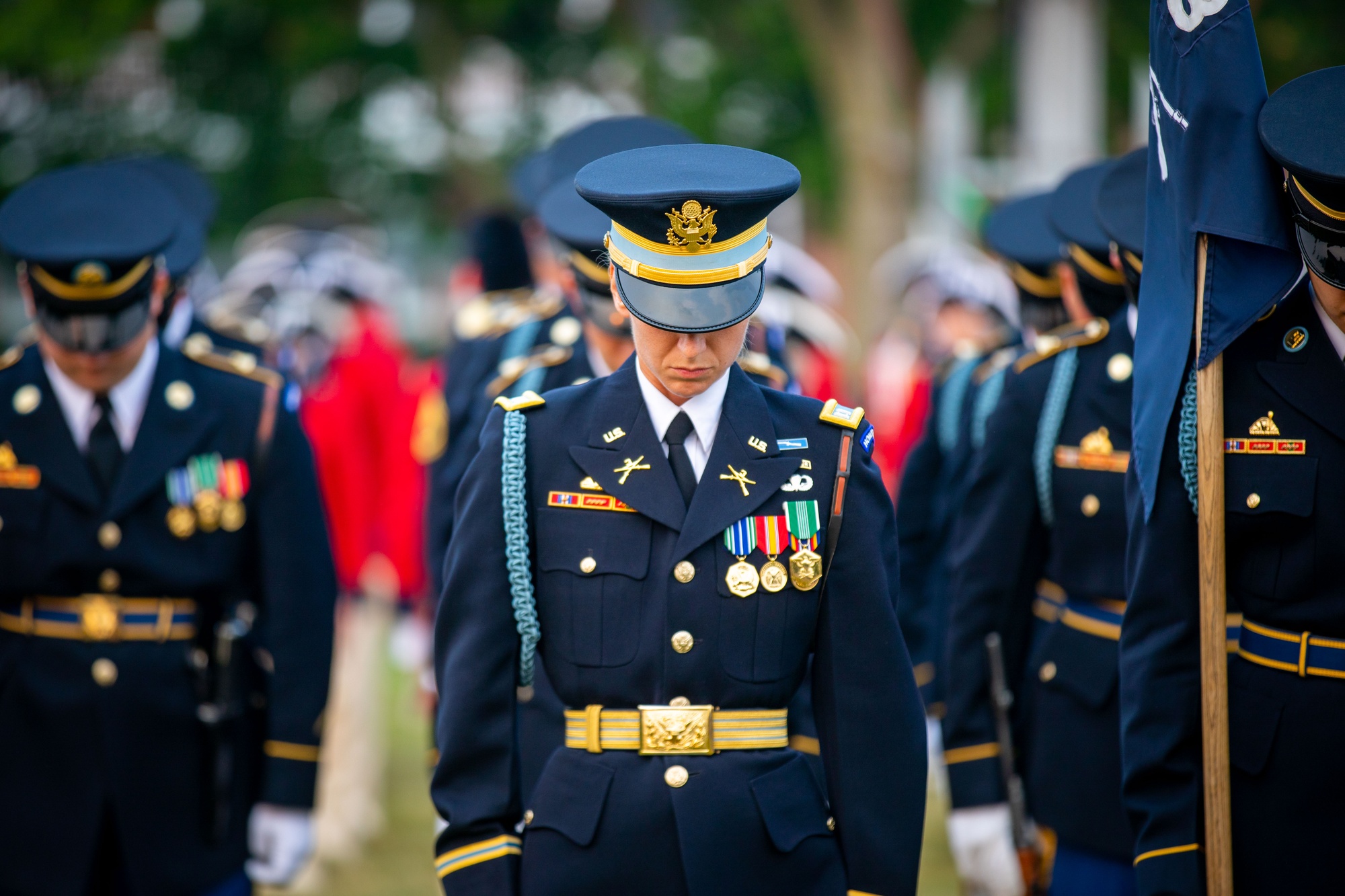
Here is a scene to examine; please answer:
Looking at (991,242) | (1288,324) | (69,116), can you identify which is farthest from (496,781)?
(69,116)

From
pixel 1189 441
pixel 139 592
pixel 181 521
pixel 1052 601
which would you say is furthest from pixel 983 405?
pixel 139 592

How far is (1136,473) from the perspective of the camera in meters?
3.79

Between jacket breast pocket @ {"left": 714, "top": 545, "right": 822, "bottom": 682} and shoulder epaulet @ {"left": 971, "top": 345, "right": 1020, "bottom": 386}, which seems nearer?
jacket breast pocket @ {"left": 714, "top": 545, "right": 822, "bottom": 682}

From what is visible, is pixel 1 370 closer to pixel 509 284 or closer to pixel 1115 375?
pixel 1115 375

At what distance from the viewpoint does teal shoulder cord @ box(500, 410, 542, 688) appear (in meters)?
3.33

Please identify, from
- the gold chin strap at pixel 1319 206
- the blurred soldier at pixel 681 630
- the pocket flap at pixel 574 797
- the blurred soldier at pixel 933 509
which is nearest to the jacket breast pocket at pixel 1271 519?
the gold chin strap at pixel 1319 206

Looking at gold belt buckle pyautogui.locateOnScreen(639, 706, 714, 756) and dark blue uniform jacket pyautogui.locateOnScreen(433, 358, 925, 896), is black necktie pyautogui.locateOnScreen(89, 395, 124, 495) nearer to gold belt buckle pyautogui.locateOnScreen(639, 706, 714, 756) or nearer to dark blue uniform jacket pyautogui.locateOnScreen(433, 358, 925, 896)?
dark blue uniform jacket pyautogui.locateOnScreen(433, 358, 925, 896)

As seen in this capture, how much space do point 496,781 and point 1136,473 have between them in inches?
63.9

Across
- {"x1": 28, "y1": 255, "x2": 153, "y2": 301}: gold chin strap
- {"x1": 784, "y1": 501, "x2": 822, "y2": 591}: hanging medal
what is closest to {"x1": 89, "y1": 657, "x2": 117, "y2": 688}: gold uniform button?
{"x1": 28, "y1": 255, "x2": 153, "y2": 301}: gold chin strap

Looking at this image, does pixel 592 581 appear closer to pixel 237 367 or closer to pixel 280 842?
pixel 280 842

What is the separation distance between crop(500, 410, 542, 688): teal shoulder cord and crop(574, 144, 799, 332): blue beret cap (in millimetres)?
400

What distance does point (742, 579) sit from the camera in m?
3.29

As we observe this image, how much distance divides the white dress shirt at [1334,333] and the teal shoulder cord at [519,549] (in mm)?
1775

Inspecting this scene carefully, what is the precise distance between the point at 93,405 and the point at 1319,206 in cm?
327
